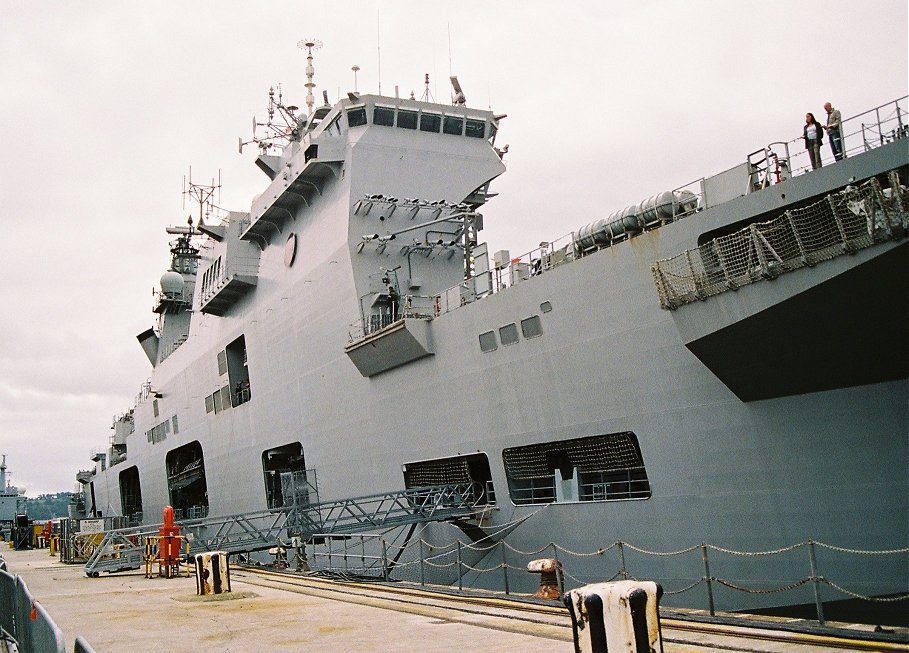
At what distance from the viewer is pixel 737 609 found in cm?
1088

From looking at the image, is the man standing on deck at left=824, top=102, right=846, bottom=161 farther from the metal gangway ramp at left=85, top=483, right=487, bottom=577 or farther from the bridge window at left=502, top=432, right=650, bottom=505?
the metal gangway ramp at left=85, top=483, right=487, bottom=577

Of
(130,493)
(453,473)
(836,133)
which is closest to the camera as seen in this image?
(836,133)

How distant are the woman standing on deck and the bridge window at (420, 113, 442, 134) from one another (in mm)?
12126

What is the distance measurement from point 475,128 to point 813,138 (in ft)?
40.9

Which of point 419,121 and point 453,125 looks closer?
point 419,121

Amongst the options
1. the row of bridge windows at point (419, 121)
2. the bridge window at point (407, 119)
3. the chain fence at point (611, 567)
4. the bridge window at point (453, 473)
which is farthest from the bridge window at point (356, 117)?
the chain fence at point (611, 567)

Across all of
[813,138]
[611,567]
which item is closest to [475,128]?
[813,138]

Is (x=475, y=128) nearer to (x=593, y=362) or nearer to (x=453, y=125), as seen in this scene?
(x=453, y=125)

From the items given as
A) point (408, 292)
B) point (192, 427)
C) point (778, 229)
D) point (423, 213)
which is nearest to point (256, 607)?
point (778, 229)

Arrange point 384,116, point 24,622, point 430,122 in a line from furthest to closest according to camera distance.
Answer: point 430,122 → point 384,116 → point 24,622

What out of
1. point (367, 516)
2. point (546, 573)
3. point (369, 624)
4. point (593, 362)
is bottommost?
point (546, 573)

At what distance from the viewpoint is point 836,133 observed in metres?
10.4

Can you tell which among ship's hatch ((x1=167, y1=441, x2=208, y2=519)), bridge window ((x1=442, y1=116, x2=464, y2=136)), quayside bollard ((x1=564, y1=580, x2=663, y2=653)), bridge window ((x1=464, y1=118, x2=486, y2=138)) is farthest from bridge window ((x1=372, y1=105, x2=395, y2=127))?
ship's hatch ((x1=167, y1=441, x2=208, y2=519))

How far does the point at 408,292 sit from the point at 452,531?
5.93 m
